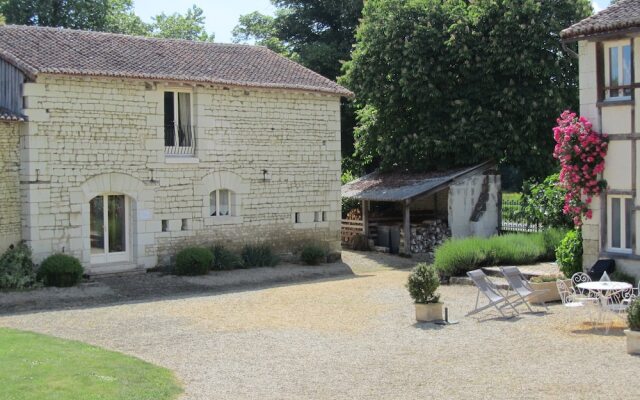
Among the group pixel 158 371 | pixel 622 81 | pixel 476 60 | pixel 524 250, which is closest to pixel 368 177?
pixel 476 60

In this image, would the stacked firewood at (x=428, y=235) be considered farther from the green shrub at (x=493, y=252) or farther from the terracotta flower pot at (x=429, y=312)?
the terracotta flower pot at (x=429, y=312)

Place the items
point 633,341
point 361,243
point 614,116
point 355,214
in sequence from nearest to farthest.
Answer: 1. point 633,341
2. point 614,116
3. point 361,243
4. point 355,214

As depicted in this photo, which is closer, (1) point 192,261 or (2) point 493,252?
(2) point 493,252

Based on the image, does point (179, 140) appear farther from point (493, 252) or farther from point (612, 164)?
point (612, 164)

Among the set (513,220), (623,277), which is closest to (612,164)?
(623,277)

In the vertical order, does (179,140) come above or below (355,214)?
above

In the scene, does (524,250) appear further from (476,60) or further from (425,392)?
(425,392)

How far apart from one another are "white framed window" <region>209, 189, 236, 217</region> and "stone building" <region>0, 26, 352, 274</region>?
3 cm

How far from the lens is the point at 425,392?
28.8 ft

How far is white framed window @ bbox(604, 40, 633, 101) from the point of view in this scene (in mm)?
14883

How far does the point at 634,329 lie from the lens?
1022cm

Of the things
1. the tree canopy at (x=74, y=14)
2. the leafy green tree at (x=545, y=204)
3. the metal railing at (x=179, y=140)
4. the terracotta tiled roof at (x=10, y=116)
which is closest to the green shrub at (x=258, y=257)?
the metal railing at (x=179, y=140)

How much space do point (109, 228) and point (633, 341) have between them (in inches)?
484

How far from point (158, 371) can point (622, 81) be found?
33.3ft
